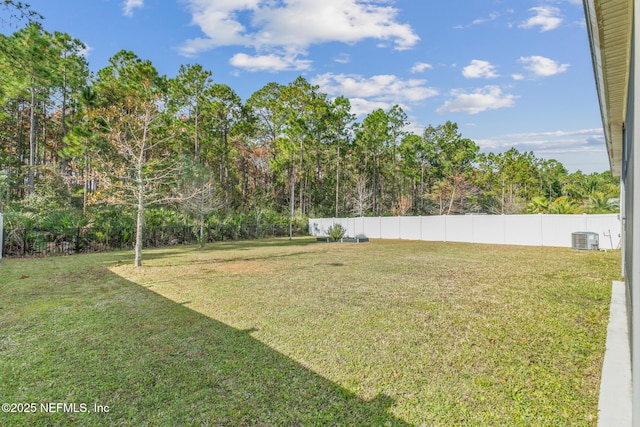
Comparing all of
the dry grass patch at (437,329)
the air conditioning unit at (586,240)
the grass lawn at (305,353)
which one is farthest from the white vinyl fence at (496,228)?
the grass lawn at (305,353)

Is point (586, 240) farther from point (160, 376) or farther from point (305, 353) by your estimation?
point (160, 376)

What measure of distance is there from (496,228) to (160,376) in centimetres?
1707

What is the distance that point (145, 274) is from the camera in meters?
7.70

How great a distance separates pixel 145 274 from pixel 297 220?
1712 cm

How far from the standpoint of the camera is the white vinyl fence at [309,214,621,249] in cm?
1294

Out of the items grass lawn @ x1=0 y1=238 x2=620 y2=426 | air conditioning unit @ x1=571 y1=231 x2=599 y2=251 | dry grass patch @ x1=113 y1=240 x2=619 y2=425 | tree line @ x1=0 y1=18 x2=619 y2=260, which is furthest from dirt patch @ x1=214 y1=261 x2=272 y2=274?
air conditioning unit @ x1=571 y1=231 x2=599 y2=251

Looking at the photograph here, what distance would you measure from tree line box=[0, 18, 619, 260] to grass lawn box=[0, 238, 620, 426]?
16.9 feet

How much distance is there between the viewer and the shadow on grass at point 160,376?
82.4 inches

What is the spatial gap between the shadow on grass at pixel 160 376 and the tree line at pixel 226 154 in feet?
18.2

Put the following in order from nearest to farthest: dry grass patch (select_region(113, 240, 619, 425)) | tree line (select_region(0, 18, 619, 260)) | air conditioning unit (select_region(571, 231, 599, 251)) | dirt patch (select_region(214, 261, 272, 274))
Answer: dry grass patch (select_region(113, 240, 619, 425)) < dirt patch (select_region(214, 261, 272, 274)) < air conditioning unit (select_region(571, 231, 599, 251)) < tree line (select_region(0, 18, 619, 260))

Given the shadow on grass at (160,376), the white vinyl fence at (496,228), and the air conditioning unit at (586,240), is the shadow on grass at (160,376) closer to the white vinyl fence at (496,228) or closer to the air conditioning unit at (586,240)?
the air conditioning unit at (586,240)

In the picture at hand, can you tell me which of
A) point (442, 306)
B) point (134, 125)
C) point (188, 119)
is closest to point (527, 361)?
point (442, 306)

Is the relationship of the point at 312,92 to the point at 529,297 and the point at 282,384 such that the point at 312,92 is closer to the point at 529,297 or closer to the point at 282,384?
the point at 529,297

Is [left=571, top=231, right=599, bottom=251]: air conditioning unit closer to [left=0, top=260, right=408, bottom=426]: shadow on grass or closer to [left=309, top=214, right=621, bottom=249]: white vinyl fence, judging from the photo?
[left=309, top=214, right=621, bottom=249]: white vinyl fence
